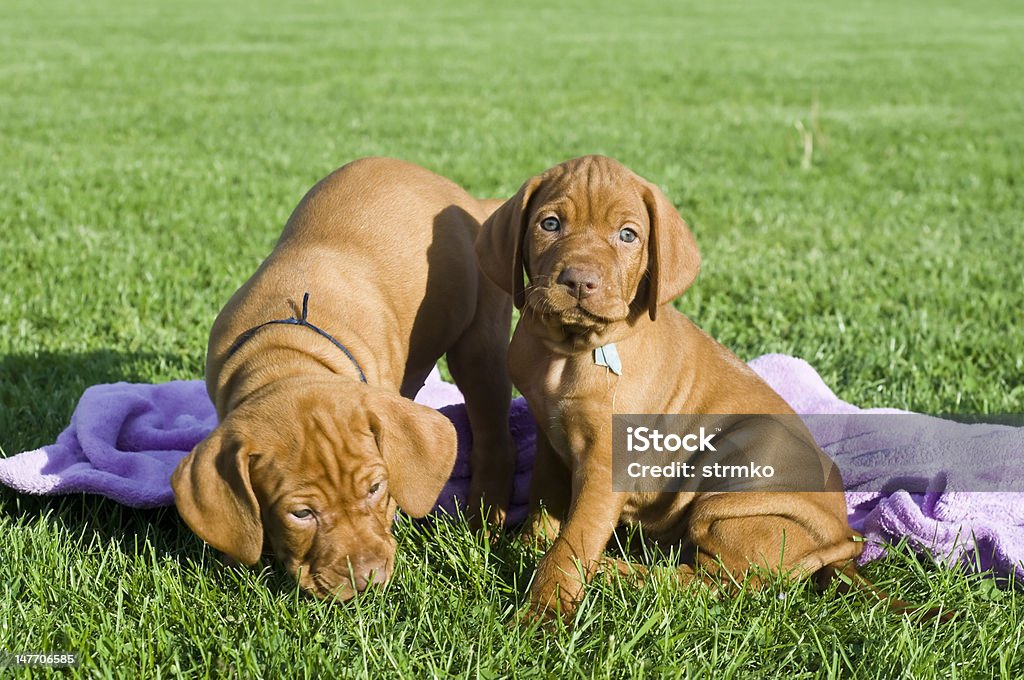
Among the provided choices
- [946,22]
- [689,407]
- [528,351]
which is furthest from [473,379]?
[946,22]

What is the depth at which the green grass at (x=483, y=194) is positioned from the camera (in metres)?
3.39

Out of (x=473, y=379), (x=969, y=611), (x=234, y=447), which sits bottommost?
(x=969, y=611)

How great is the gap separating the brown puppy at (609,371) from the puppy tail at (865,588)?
2 cm

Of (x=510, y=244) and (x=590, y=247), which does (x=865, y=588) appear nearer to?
(x=590, y=247)

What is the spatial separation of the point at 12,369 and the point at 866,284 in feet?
18.0

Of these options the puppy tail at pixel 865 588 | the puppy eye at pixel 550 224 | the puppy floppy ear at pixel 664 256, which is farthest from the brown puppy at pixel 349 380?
the puppy tail at pixel 865 588

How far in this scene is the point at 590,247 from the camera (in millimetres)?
3727

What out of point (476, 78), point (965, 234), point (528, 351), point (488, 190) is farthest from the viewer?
point (476, 78)

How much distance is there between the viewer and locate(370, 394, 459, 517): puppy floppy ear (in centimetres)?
348

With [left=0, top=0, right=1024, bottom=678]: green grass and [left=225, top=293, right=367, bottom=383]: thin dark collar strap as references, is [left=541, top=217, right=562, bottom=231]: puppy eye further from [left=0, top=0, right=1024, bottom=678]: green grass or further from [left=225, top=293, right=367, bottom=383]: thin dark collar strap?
[left=0, top=0, right=1024, bottom=678]: green grass

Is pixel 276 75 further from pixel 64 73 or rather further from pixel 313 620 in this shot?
pixel 313 620

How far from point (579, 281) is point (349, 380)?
859mm

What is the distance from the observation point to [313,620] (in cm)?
346

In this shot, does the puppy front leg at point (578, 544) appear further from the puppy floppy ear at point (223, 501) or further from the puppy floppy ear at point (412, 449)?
the puppy floppy ear at point (223, 501)
